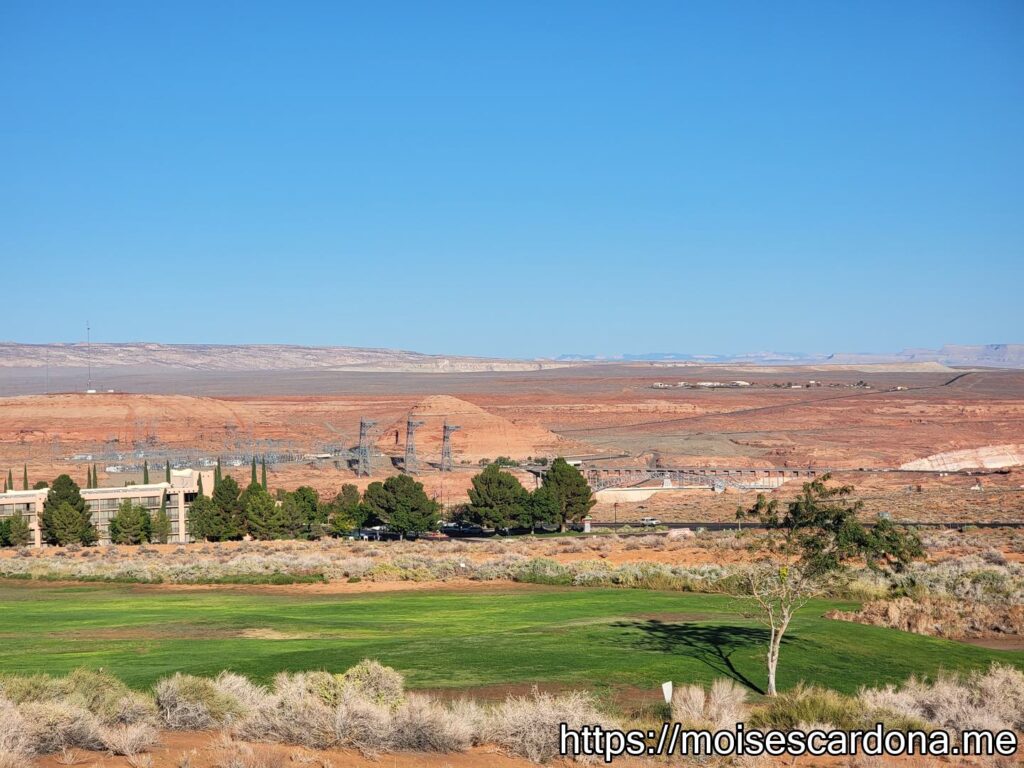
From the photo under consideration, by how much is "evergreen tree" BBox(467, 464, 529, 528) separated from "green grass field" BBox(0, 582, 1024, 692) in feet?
70.5

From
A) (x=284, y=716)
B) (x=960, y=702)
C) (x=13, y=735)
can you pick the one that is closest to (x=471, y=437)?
(x=960, y=702)

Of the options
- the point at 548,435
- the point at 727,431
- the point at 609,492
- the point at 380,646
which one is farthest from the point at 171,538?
the point at 727,431

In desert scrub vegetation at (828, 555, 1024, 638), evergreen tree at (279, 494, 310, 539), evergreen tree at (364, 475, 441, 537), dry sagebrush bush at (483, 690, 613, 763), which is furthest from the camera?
evergreen tree at (279, 494, 310, 539)

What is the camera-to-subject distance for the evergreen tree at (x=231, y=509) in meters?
46.2

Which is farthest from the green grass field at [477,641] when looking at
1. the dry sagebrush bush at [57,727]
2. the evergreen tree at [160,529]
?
the evergreen tree at [160,529]

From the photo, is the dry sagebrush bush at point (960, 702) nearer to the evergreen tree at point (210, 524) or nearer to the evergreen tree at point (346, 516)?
the evergreen tree at point (210, 524)

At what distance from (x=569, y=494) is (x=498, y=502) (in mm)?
3470

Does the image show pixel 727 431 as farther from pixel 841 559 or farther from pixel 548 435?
pixel 841 559

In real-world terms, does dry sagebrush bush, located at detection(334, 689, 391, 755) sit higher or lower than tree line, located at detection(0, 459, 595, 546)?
higher

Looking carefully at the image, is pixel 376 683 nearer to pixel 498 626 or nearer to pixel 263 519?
pixel 498 626

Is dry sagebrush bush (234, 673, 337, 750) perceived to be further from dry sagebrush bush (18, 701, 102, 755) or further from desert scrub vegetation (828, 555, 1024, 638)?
desert scrub vegetation (828, 555, 1024, 638)

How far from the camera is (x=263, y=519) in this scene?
46625 millimetres

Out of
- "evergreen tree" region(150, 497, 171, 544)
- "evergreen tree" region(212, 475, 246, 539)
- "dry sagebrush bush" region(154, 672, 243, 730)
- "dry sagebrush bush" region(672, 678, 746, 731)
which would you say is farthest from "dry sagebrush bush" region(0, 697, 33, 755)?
"evergreen tree" region(150, 497, 171, 544)

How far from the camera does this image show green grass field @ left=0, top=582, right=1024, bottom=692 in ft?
56.0
